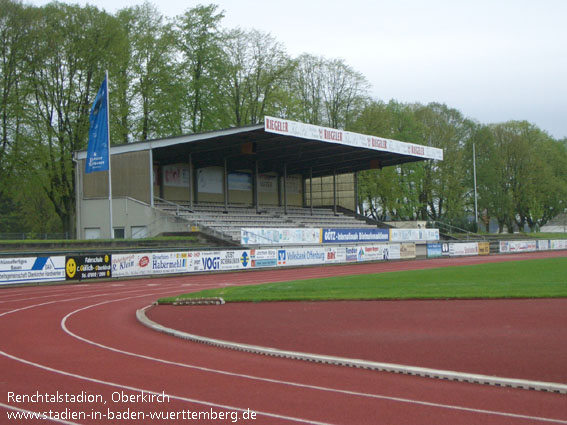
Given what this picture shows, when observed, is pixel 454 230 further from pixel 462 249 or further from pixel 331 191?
pixel 462 249

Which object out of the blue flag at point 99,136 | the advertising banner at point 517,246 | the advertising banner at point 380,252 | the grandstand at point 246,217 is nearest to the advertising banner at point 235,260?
the grandstand at point 246,217

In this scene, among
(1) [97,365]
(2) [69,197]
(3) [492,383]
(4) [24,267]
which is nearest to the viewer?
(3) [492,383]

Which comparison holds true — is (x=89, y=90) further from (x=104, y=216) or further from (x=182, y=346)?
(x=182, y=346)

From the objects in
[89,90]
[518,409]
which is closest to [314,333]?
[518,409]

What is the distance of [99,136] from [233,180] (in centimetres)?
2154

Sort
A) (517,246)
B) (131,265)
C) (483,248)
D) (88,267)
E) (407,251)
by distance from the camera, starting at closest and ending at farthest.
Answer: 1. (88,267)
2. (131,265)
3. (407,251)
4. (483,248)
5. (517,246)

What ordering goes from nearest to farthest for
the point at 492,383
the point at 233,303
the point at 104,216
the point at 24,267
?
1. the point at 492,383
2. the point at 233,303
3. the point at 24,267
4. the point at 104,216

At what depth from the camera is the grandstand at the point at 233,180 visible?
41781 millimetres

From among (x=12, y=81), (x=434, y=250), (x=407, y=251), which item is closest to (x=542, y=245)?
(x=434, y=250)

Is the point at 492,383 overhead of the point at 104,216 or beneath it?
beneath

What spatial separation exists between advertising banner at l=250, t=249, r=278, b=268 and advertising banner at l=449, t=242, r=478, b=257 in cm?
2023

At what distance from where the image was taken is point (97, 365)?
32.0ft

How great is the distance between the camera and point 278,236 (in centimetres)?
4122

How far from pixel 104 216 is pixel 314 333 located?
32.9 meters
